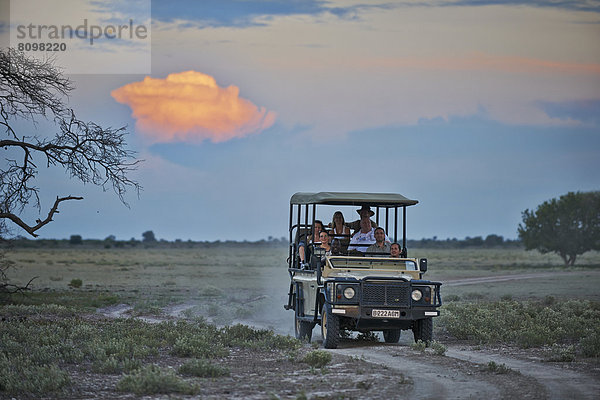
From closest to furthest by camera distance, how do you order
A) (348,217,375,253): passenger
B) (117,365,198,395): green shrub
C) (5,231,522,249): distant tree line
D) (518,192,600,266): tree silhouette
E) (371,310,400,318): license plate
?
1. (117,365,198,395): green shrub
2. (371,310,400,318): license plate
3. (348,217,375,253): passenger
4. (518,192,600,266): tree silhouette
5. (5,231,522,249): distant tree line

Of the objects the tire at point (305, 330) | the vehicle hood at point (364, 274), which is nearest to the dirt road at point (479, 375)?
the vehicle hood at point (364, 274)

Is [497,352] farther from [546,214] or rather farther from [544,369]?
[546,214]

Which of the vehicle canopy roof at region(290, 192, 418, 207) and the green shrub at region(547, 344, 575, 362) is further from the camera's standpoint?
the vehicle canopy roof at region(290, 192, 418, 207)

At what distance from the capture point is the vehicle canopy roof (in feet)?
60.0

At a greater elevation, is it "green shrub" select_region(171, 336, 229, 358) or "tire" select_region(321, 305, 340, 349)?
"tire" select_region(321, 305, 340, 349)

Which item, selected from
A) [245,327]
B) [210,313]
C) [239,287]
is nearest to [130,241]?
[239,287]

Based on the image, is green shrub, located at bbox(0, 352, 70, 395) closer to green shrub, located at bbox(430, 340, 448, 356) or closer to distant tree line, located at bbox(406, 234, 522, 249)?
green shrub, located at bbox(430, 340, 448, 356)

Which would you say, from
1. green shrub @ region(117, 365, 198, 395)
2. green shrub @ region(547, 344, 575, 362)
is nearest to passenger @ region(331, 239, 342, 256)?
green shrub @ region(547, 344, 575, 362)

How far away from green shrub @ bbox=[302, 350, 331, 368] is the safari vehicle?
71.8 inches

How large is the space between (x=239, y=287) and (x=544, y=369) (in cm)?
3577

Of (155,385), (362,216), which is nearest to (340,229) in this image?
(362,216)

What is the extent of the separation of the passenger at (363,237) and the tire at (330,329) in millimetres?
1980

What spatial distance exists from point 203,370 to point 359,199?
19.7ft

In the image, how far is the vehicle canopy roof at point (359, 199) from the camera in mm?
18281
